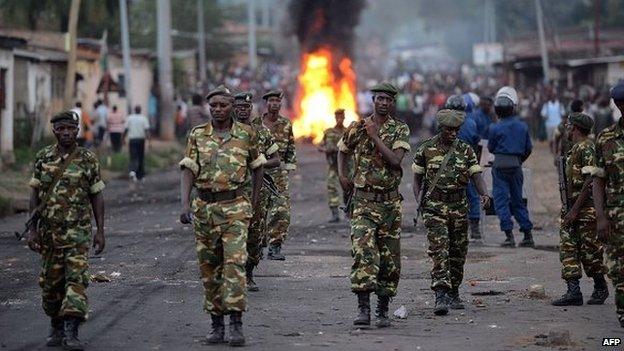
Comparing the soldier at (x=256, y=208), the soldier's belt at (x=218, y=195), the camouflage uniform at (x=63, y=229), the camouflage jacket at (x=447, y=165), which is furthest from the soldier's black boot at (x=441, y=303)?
the camouflage uniform at (x=63, y=229)

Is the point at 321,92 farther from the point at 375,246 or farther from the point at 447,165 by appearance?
the point at 375,246

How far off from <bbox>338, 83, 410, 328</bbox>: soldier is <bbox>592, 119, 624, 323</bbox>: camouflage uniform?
4.97 feet

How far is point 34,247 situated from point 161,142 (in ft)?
116

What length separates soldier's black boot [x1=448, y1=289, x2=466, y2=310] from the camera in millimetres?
11531

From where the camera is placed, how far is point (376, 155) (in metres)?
10.6

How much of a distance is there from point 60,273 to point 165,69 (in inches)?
1347

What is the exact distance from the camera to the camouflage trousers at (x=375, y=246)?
10.5 meters

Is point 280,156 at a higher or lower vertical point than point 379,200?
higher

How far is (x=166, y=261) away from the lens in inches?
595

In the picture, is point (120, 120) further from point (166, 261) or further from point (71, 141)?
point (71, 141)

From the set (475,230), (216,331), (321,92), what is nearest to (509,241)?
(475,230)

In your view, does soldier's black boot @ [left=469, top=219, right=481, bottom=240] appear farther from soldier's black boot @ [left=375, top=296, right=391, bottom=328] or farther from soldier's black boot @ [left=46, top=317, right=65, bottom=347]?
soldier's black boot @ [left=46, top=317, right=65, bottom=347]

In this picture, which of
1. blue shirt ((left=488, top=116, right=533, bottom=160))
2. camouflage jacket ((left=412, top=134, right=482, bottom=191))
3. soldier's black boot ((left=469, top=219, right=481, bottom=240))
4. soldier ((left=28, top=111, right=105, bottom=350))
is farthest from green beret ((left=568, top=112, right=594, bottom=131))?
soldier's black boot ((left=469, top=219, right=481, bottom=240))

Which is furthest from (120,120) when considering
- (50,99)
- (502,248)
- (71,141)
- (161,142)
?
(71,141)
